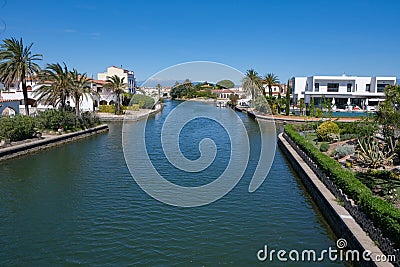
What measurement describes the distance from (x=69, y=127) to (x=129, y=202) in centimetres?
1774

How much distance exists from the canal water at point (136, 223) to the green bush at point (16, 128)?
4.68 m

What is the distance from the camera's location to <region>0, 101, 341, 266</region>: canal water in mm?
8750

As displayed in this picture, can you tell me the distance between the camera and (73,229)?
10.2 meters

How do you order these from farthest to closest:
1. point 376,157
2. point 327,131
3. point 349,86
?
point 349,86 → point 327,131 → point 376,157

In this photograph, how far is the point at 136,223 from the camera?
10.7 meters

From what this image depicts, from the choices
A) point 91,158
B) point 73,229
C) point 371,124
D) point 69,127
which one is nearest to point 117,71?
point 69,127

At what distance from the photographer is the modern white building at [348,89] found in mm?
55281

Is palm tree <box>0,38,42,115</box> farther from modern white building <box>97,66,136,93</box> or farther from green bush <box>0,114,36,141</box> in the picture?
modern white building <box>97,66,136,93</box>

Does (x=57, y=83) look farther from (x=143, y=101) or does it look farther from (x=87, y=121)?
(x=143, y=101)

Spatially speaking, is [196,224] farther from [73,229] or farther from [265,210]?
[73,229]

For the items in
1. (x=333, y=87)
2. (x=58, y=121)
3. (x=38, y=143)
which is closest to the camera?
(x=38, y=143)

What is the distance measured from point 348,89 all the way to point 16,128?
4955cm
